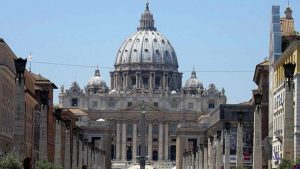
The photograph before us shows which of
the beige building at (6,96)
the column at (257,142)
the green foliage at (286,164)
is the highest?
the beige building at (6,96)

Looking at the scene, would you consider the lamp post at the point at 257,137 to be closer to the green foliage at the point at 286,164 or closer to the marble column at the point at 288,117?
the green foliage at the point at 286,164

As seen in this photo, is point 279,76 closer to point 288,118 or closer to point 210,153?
point 210,153

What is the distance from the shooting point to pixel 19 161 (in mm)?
56750

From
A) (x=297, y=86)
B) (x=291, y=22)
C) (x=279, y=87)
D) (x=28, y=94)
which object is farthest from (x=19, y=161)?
(x=291, y=22)

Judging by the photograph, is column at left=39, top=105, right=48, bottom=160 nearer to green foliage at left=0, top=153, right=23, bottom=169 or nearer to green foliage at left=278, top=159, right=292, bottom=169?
green foliage at left=0, top=153, right=23, bottom=169

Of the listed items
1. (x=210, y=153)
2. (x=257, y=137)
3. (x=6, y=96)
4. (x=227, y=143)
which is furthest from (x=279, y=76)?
(x=210, y=153)

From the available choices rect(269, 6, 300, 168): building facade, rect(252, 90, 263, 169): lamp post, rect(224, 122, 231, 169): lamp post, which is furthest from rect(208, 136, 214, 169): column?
rect(252, 90, 263, 169): lamp post

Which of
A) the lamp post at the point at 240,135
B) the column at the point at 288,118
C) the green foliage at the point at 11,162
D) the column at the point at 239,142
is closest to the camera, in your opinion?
the column at the point at 288,118

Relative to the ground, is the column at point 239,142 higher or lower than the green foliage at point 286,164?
higher

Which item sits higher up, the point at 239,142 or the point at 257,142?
the point at 239,142

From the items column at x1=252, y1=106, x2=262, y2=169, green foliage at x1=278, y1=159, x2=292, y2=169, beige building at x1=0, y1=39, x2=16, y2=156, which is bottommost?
green foliage at x1=278, y1=159, x2=292, y2=169

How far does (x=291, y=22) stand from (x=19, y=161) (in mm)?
51199

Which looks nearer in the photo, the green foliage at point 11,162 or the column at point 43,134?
the green foliage at point 11,162

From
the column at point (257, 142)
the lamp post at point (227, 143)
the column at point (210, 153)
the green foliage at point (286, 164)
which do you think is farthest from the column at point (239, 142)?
the column at point (210, 153)
